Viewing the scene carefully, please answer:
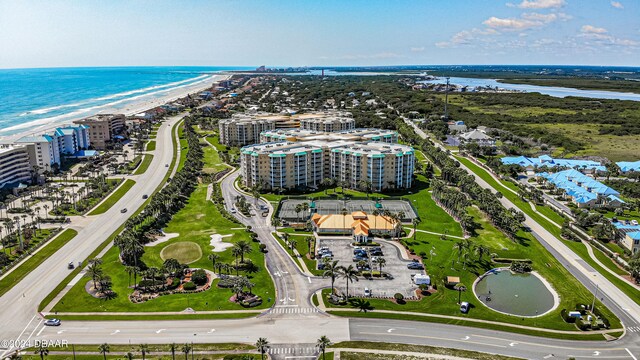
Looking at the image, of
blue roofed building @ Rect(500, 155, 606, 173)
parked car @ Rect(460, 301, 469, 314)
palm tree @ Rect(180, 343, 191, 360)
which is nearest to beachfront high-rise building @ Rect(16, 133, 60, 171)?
palm tree @ Rect(180, 343, 191, 360)

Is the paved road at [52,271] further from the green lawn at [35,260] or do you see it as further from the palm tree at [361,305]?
the palm tree at [361,305]

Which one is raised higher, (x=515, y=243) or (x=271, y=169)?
(x=271, y=169)

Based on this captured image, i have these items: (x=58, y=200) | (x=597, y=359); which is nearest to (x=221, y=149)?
(x=58, y=200)

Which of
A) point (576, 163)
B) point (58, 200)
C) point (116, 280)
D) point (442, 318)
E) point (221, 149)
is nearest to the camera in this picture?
point (442, 318)

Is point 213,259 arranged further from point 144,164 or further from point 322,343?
point 144,164

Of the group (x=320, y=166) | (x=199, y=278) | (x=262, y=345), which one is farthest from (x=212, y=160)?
(x=262, y=345)

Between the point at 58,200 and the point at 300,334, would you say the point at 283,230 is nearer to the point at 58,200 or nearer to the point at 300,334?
the point at 300,334

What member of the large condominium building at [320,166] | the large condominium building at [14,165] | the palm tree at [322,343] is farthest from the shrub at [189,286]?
the large condominium building at [14,165]
